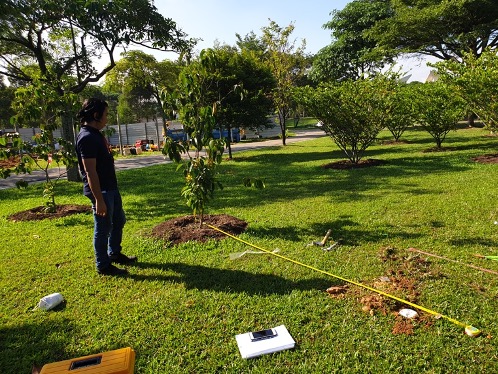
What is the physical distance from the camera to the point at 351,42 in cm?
2777

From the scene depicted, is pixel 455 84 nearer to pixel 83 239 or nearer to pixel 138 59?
pixel 83 239

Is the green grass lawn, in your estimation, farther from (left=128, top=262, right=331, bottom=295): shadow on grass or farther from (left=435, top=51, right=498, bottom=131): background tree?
(left=435, top=51, right=498, bottom=131): background tree

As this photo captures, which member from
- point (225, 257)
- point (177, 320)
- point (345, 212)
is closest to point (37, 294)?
point (177, 320)

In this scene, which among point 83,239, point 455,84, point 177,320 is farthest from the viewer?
point 455,84

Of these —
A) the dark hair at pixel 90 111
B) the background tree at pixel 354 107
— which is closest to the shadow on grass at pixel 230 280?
the dark hair at pixel 90 111

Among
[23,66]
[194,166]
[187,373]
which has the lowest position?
[187,373]

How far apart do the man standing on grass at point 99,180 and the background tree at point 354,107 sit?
300 inches

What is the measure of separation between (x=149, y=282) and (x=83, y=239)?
2.03 meters

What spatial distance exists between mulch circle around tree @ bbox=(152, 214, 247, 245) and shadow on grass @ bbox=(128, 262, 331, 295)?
34.0 inches

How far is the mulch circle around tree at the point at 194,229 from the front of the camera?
192 inches

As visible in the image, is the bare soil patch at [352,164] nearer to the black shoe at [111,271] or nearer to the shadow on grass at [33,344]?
the black shoe at [111,271]

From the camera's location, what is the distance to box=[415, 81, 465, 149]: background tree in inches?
475

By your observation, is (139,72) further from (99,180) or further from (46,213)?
(99,180)

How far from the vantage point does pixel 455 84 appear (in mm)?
9680
